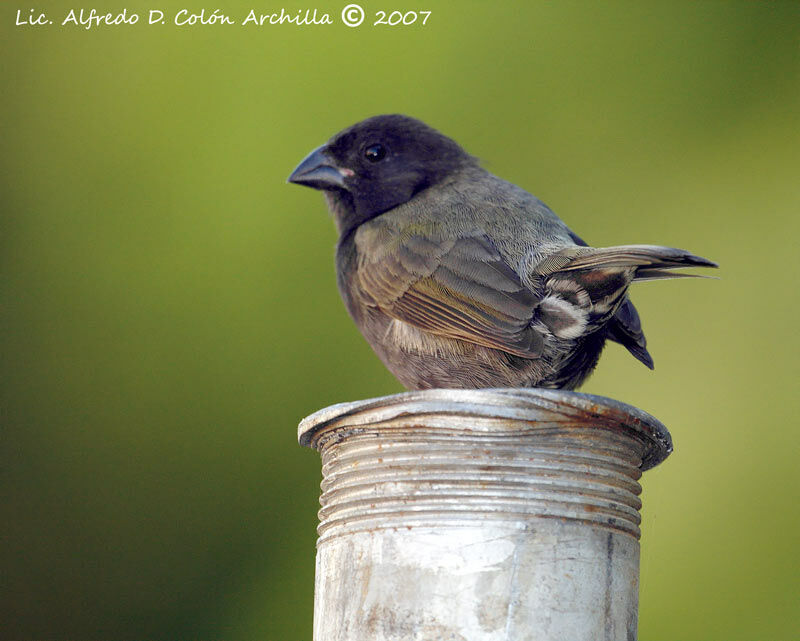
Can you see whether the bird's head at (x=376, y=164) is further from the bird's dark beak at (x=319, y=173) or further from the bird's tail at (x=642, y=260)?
the bird's tail at (x=642, y=260)

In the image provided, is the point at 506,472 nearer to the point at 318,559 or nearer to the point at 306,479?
the point at 318,559

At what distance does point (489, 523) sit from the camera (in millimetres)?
1811

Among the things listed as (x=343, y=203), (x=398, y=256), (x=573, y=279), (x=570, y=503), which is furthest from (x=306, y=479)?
(x=570, y=503)

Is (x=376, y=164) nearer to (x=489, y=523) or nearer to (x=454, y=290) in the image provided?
(x=454, y=290)

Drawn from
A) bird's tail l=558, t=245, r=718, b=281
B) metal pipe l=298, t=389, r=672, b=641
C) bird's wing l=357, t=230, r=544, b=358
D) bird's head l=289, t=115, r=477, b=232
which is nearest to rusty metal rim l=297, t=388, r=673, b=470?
metal pipe l=298, t=389, r=672, b=641

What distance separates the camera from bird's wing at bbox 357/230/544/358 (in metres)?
2.85

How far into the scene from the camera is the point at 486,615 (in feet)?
5.84

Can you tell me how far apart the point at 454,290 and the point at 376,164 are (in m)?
1.01

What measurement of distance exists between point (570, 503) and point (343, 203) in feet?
7.45

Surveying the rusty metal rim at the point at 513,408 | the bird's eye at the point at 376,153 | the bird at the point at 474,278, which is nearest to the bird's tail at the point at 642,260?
the bird at the point at 474,278

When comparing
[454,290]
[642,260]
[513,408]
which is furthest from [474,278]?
[513,408]

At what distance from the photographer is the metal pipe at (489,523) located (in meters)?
1.80

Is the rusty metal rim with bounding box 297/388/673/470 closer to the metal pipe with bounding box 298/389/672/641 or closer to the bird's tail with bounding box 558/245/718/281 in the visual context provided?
the metal pipe with bounding box 298/389/672/641

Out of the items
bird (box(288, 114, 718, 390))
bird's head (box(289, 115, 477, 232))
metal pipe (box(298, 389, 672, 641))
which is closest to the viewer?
metal pipe (box(298, 389, 672, 641))
